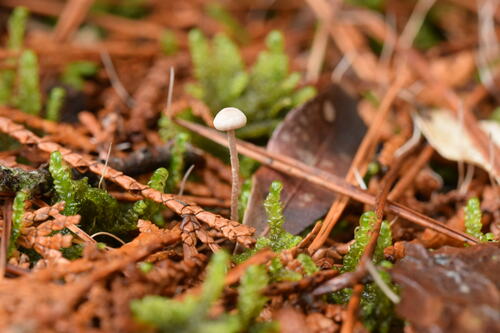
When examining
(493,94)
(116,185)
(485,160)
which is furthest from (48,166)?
(493,94)

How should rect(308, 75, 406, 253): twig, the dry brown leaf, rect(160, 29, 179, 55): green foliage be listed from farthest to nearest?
rect(160, 29, 179, 55): green foliage < the dry brown leaf < rect(308, 75, 406, 253): twig

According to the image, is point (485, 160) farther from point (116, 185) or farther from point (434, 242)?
point (116, 185)

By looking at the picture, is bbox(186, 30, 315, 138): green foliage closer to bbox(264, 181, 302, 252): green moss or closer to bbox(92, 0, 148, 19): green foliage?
bbox(264, 181, 302, 252): green moss

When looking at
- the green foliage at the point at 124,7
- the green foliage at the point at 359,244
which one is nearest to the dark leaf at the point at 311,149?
the green foliage at the point at 359,244

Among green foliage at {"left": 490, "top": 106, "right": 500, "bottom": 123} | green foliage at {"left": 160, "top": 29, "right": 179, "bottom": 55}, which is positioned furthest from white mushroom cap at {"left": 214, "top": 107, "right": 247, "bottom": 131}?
green foliage at {"left": 490, "top": 106, "right": 500, "bottom": 123}

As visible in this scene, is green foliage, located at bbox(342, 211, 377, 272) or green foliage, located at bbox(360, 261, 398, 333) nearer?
green foliage, located at bbox(360, 261, 398, 333)

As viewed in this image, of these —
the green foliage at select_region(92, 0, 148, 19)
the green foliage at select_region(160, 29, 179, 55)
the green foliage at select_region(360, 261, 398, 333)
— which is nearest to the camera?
the green foliage at select_region(360, 261, 398, 333)
